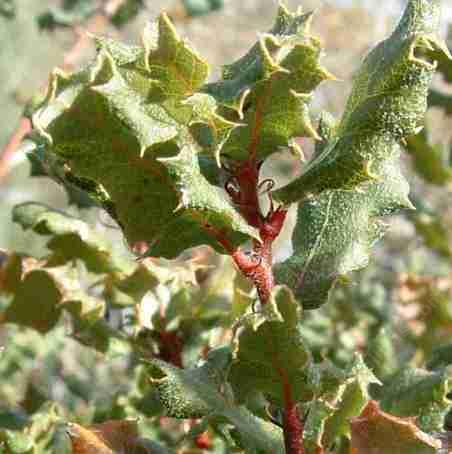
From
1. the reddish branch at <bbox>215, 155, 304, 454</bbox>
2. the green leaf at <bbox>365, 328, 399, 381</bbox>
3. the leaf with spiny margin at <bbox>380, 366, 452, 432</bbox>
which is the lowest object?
the leaf with spiny margin at <bbox>380, 366, 452, 432</bbox>

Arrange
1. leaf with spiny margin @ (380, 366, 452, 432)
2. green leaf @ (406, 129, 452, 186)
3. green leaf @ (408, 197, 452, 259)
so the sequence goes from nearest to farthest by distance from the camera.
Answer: leaf with spiny margin @ (380, 366, 452, 432) < green leaf @ (406, 129, 452, 186) < green leaf @ (408, 197, 452, 259)

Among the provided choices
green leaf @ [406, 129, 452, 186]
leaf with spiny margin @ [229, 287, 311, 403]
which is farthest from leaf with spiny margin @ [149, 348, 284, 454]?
green leaf @ [406, 129, 452, 186]

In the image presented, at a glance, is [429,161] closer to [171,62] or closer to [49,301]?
[49,301]

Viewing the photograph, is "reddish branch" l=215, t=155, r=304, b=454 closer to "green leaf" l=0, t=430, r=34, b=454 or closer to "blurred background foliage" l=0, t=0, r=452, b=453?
"blurred background foliage" l=0, t=0, r=452, b=453

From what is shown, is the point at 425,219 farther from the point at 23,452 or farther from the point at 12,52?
the point at 12,52

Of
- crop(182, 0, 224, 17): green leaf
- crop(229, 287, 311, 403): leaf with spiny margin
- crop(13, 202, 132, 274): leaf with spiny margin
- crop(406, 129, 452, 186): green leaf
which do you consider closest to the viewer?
crop(229, 287, 311, 403): leaf with spiny margin
